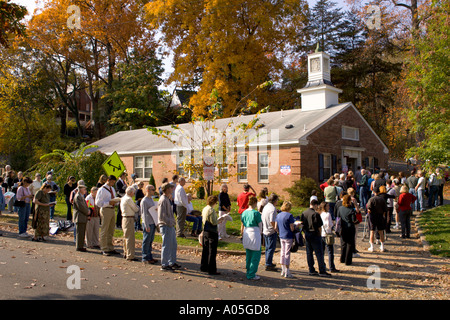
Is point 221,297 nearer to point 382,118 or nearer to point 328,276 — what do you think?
point 328,276

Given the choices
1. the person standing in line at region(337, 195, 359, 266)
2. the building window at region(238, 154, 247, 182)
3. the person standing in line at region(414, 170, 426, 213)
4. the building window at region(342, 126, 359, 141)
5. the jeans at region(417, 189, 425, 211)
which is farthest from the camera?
the building window at region(342, 126, 359, 141)

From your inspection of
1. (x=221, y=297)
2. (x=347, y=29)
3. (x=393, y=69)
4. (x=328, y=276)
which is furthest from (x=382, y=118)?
(x=221, y=297)

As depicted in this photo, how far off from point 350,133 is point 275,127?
16.6ft

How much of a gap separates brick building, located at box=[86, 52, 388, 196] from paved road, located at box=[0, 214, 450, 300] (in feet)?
28.0

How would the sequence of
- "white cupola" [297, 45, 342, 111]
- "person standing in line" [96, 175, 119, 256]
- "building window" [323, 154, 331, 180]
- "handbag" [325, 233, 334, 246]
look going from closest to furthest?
"handbag" [325, 233, 334, 246], "person standing in line" [96, 175, 119, 256], "building window" [323, 154, 331, 180], "white cupola" [297, 45, 342, 111]

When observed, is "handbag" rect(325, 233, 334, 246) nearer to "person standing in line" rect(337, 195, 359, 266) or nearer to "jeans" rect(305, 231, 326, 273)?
"jeans" rect(305, 231, 326, 273)

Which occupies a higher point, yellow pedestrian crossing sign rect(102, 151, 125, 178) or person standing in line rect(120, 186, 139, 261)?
yellow pedestrian crossing sign rect(102, 151, 125, 178)

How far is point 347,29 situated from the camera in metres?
42.7

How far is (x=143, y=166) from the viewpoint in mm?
28266

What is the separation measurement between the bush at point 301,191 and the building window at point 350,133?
6.28 m

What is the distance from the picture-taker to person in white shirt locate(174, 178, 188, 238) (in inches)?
500

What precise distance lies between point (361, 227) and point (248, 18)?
24.3 metres

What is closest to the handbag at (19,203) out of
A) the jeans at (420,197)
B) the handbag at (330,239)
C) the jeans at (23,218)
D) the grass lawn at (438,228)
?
the jeans at (23,218)

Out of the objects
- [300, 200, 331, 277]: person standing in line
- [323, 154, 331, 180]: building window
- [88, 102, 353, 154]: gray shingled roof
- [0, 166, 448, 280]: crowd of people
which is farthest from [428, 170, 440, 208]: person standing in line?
[300, 200, 331, 277]: person standing in line
